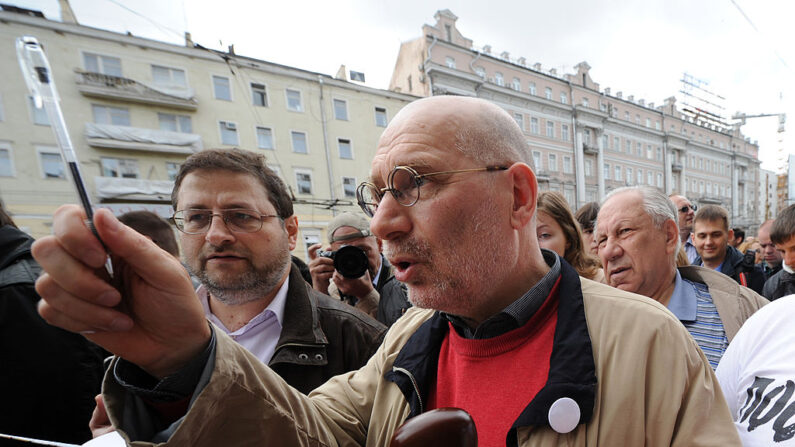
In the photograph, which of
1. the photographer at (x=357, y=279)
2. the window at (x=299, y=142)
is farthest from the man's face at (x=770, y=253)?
the window at (x=299, y=142)

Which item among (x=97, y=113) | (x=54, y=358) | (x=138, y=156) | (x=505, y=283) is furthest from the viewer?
(x=138, y=156)

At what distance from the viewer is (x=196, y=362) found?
0.92 meters

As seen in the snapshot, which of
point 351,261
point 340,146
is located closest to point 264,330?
point 351,261

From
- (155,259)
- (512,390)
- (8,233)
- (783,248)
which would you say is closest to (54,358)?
(8,233)

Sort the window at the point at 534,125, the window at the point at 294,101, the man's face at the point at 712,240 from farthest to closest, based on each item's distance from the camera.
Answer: the window at the point at 534,125 < the window at the point at 294,101 < the man's face at the point at 712,240

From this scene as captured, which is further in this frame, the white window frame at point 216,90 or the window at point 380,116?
the window at point 380,116

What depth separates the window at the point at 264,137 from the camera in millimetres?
18781

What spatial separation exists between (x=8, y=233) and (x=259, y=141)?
1820 cm

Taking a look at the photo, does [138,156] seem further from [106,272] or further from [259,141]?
[106,272]

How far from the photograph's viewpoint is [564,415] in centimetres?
96

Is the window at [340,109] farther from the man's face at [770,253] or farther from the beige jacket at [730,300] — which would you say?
the beige jacket at [730,300]

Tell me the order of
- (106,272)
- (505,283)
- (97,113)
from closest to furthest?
(106,272)
(505,283)
(97,113)

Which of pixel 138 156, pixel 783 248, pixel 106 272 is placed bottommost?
pixel 783 248

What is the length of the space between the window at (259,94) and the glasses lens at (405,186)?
19740mm
